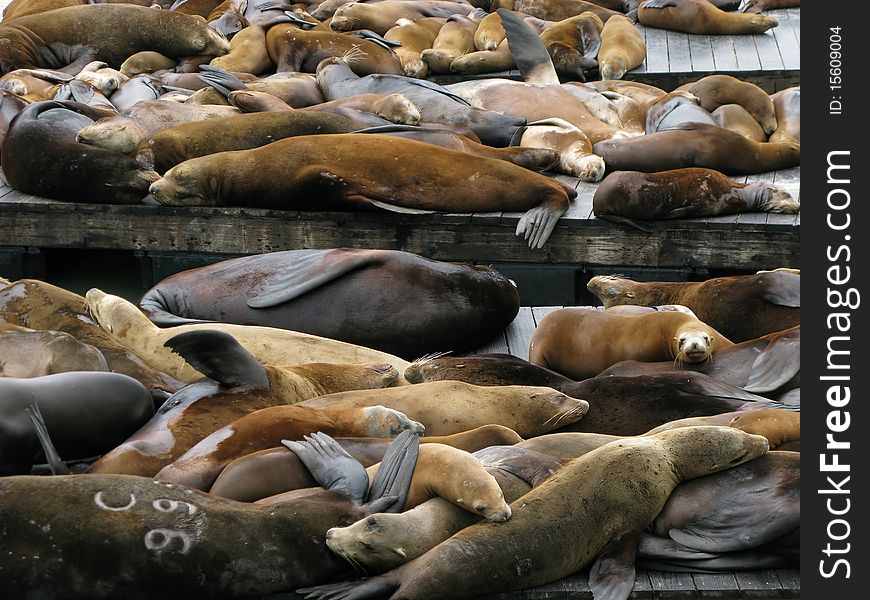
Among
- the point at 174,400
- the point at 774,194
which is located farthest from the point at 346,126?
the point at 174,400

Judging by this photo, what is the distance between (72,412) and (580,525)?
172cm

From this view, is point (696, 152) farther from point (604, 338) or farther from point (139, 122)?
point (139, 122)

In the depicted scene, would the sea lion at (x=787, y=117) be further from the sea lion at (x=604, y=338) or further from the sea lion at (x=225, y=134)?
the sea lion at (x=604, y=338)

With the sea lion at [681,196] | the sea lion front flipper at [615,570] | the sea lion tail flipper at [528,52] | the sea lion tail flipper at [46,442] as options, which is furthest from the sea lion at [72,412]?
the sea lion tail flipper at [528,52]

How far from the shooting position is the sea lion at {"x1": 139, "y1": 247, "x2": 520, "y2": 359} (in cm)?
541

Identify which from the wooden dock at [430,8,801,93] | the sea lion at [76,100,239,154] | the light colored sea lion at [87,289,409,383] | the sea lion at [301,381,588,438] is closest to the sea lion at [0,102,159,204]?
the sea lion at [76,100,239,154]

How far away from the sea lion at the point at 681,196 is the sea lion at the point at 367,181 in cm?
30

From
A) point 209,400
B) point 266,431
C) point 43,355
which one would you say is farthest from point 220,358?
point 43,355

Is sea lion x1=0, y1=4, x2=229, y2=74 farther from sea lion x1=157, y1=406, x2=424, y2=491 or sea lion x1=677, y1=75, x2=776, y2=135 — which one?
sea lion x1=157, y1=406, x2=424, y2=491

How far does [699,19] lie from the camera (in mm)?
10805

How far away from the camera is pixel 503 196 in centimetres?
672

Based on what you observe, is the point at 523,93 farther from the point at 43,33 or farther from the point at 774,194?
the point at 43,33

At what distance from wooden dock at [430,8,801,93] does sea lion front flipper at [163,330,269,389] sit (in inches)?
232

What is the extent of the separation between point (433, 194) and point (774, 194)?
1894 millimetres
